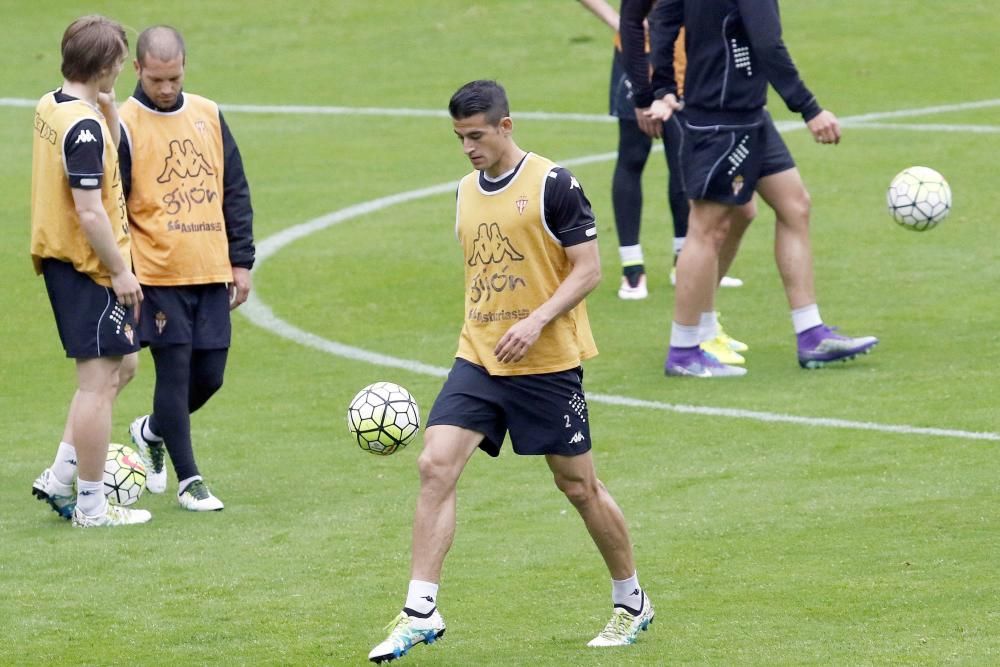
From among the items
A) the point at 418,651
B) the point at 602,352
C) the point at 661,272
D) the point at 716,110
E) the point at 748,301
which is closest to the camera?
the point at 418,651

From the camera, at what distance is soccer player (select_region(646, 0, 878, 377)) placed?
33.3 feet

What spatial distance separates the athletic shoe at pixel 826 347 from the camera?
10.6 m

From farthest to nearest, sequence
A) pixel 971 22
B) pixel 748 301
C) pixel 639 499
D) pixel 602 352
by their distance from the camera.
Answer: pixel 971 22
pixel 748 301
pixel 602 352
pixel 639 499

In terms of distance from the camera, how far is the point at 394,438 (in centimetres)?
704

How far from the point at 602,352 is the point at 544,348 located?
16.4 ft

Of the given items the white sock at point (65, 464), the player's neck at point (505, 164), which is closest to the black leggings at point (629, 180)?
the white sock at point (65, 464)

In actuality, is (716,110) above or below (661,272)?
above

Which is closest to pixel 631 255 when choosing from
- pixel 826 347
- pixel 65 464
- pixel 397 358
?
pixel 397 358

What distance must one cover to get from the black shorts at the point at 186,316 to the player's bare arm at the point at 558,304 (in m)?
2.33

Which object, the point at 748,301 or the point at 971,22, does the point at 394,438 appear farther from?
the point at 971,22

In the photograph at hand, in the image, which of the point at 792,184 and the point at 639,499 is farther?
the point at 792,184

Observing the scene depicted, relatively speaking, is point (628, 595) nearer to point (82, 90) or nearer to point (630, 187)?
point (82, 90)

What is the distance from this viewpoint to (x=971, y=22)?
2334 cm

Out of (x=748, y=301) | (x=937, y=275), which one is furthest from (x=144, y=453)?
(x=937, y=275)
